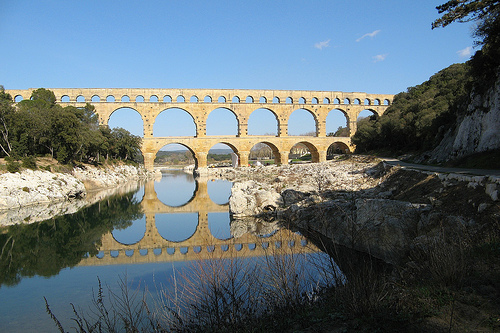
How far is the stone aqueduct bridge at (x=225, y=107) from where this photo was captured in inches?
1361

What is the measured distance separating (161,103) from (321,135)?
683 inches

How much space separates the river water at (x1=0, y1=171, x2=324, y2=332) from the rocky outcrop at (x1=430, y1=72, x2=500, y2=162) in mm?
6868

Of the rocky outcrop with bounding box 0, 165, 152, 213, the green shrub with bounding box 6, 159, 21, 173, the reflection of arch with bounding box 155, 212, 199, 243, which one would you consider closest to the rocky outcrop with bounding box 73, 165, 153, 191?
the rocky outcrop with bounding box 0, 165, 152, 213

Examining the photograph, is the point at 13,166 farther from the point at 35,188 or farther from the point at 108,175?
the point at 108,175

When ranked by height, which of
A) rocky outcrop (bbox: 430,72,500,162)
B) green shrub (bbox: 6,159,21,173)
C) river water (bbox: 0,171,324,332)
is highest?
rocky outcrop (bbox: 430,72,500,162)

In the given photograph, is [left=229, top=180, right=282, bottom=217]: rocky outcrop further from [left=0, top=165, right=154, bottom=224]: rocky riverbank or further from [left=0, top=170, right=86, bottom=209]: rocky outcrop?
[left=0, top=170, right=86, bottom=209]: rocky outcrop

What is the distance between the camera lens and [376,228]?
292 inches

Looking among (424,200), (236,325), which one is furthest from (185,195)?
(236,325)

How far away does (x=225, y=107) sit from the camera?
35.7 m

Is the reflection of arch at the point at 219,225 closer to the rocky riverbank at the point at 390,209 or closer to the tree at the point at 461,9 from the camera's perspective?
the rocky riverbank at the point at 390,209

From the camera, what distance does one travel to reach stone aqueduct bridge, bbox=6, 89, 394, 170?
34.6 metres

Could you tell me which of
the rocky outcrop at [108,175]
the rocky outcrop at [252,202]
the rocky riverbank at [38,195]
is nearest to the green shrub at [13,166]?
the rocky riverbank at [38,195]

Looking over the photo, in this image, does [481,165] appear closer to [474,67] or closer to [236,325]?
[474,67]

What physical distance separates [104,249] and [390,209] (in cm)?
785
